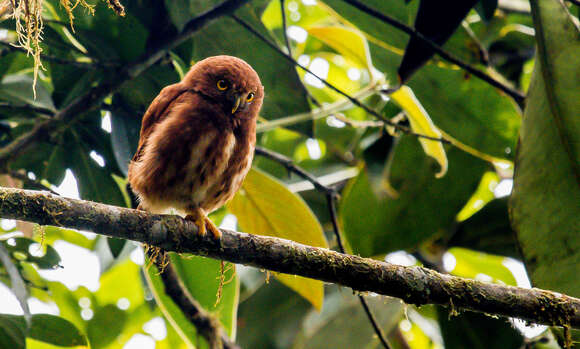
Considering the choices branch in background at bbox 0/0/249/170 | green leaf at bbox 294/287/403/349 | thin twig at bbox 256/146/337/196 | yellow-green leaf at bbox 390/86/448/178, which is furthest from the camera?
green leaf at bbox 294/287/403/349

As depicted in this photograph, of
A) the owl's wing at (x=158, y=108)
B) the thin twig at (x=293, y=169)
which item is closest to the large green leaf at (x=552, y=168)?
the thin twig at (x=293, y=169)

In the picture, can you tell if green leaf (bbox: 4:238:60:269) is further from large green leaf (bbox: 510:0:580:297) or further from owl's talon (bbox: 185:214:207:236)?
large green leaf (bbox: 510:0:580:297)

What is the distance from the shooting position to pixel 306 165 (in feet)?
12.6

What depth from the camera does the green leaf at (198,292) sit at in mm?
2318

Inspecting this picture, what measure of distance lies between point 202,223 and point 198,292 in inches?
23.7

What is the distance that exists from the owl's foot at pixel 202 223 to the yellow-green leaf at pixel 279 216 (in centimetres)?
38

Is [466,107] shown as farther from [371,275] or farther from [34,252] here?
[34,252]

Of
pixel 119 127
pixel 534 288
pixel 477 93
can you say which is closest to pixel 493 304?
pixel 534 288

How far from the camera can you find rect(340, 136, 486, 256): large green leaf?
9.64 feet

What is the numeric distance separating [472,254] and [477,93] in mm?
1104

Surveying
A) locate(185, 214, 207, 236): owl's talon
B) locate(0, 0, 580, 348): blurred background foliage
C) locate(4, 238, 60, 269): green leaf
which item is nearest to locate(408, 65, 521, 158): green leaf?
locate(0, 0, 580, 348): blurred background foliage

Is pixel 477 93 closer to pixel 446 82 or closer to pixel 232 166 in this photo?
pixel 446 82

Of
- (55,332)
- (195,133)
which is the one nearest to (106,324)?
(55,332)

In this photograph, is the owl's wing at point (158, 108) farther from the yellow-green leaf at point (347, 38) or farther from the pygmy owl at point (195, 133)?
the yellow-green leaf at point (347, 38)
